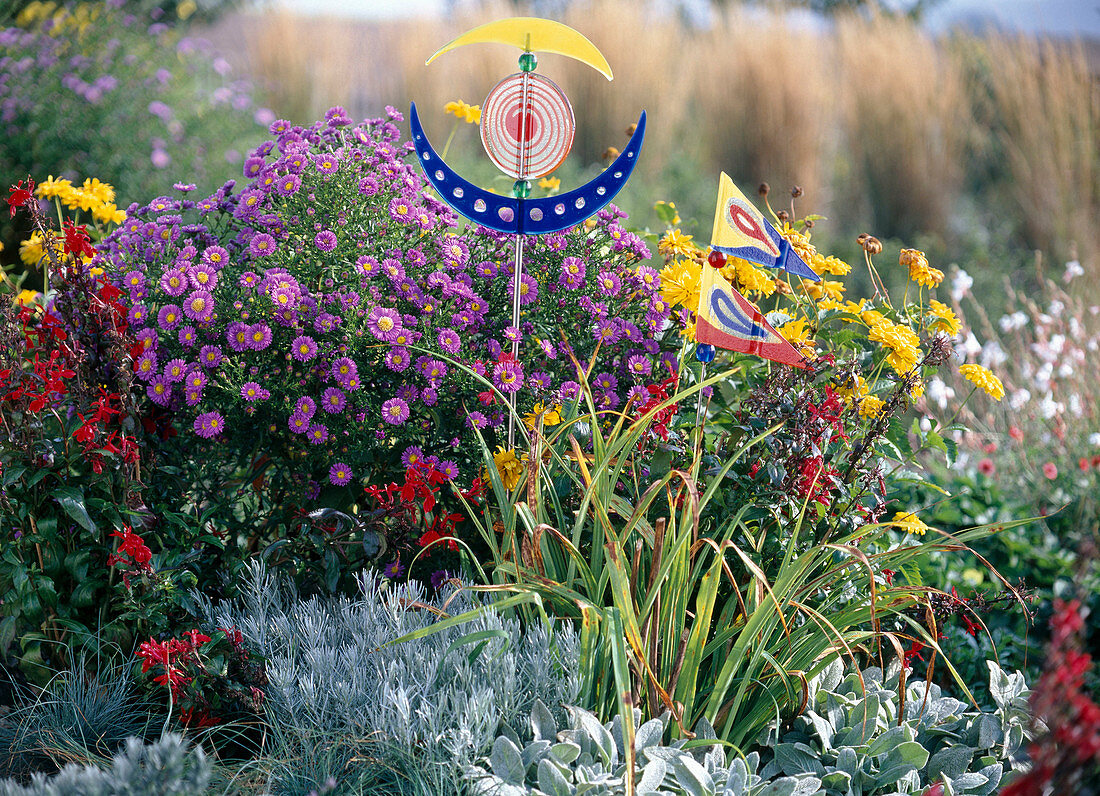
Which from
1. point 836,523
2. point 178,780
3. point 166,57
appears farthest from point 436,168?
point 166,57

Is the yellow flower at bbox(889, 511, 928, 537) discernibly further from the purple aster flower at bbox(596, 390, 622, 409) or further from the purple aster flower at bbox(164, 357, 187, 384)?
the purple aster flower at bbox(164, 357, 187, 384)

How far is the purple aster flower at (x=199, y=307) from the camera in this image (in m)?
2.04

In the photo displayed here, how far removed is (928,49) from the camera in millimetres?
7645

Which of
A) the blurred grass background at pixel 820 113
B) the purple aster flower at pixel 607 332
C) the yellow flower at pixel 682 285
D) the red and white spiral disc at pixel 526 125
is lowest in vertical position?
the purple aster flower at pixel 607 332

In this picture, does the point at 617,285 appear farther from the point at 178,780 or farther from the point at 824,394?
the point at 178,780

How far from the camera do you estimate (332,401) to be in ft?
6.77

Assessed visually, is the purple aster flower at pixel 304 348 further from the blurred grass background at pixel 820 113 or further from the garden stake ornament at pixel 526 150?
the blurred grass background at pixel 820 113

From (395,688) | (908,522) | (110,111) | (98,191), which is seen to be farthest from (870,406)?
(110,111)

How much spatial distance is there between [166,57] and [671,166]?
14.1 feet

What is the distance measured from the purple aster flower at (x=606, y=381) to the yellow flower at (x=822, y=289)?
21.6 inches

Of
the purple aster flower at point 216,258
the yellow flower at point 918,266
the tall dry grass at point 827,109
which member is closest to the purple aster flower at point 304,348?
the purple aster flower at point 216,258

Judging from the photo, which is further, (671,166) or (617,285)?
(671,166)

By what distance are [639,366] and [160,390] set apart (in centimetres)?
118

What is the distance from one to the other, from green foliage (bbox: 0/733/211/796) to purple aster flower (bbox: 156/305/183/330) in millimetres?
1026
